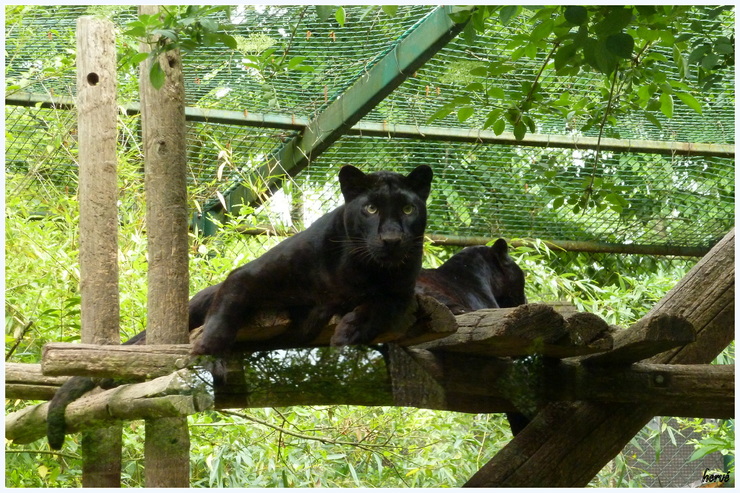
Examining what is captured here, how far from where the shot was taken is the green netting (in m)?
2.56

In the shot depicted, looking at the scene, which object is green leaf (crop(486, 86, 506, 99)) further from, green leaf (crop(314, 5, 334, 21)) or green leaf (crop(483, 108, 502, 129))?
green leaf (crop(314, 5, 334, 21))

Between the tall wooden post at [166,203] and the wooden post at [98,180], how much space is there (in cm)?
24

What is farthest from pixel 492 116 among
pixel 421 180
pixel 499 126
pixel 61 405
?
pixel 61 405

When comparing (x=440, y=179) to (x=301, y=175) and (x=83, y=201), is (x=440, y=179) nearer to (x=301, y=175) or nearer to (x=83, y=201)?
(x=301, y=175)

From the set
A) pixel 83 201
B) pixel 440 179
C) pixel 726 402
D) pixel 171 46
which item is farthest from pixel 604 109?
pixel 83 201

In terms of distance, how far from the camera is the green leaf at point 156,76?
6.72ft

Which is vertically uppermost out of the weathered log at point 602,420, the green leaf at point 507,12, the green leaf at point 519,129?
the green leaf at point 507,12

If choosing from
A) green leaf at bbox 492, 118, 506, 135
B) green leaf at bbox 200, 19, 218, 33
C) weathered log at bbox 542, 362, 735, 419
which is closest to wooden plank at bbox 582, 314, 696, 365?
weathered log at bbox 542, 362, 735, 419

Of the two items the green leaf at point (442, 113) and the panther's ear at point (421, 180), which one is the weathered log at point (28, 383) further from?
the green leaf at point (442, 113)

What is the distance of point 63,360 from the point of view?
1.92 metres

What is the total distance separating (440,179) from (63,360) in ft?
3.97

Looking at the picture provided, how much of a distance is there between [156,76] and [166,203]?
1.09 ft

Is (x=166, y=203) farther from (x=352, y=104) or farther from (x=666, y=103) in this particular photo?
(x=666, y=103)

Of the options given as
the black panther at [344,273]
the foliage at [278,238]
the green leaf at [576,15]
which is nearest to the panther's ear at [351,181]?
the black panther at [344,273]
